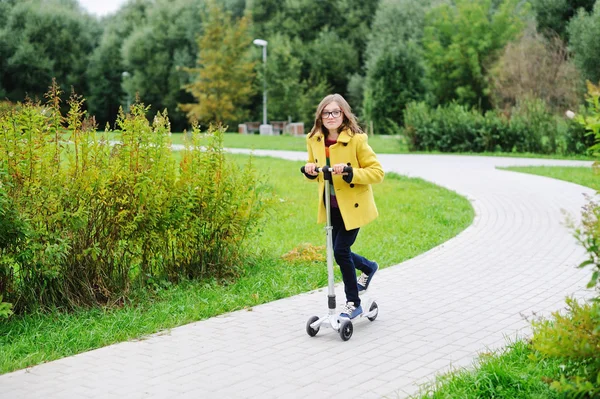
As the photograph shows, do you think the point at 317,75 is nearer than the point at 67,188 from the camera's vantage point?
No

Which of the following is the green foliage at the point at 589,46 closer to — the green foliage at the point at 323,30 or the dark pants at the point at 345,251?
the green foliage at the point at 323,30

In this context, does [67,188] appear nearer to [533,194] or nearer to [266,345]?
[266,345]

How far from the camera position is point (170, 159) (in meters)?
7.24

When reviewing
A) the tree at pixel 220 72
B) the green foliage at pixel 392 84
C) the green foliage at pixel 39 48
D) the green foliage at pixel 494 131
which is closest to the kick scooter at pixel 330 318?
the green foliage at pixel 494 131

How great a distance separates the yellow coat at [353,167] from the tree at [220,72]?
139 ft

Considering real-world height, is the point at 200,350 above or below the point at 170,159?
below

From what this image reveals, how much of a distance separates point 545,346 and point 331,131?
9.62 ft

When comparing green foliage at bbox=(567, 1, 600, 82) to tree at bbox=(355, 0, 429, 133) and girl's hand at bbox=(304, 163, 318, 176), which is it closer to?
tree at bbox=(355, 0, 429, 133)

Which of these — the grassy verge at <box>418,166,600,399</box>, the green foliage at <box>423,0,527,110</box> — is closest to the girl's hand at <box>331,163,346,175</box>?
the grassy verge at <box>418,166,600,399</box>

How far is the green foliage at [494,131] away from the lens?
935 inches

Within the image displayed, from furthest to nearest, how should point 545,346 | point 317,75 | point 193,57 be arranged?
point 193,57, point 317,75, point 545,346

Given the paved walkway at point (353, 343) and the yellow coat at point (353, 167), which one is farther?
the yellow coat at point (353, 167)

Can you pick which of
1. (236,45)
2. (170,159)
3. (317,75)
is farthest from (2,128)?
(317,75)

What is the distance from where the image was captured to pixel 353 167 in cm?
591
